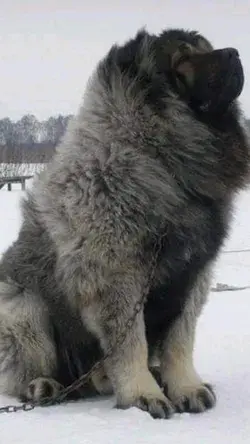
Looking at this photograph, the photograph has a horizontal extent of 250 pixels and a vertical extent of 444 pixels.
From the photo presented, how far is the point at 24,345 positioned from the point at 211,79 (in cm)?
160

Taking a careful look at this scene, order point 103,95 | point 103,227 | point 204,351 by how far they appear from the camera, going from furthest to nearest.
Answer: point 204,351 → point 103,95 → point 103,227

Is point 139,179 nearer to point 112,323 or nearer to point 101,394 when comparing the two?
point 112,323

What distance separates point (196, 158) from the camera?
129 inches

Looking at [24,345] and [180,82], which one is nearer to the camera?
[180,82]

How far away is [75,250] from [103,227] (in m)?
0.18

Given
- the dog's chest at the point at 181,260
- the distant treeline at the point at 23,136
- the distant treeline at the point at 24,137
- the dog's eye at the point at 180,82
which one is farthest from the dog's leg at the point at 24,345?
the distant treeline at the point at 23,136

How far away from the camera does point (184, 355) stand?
11.2ft

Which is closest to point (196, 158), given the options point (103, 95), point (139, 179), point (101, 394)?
point (139, 179)

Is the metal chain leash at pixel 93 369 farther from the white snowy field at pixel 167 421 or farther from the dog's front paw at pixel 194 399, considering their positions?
the dog's front paw at pixel 194 399

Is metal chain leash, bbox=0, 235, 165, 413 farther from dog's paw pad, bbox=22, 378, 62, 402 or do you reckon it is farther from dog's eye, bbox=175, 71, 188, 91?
dog's eye, bbox=175, 71, 188, 91

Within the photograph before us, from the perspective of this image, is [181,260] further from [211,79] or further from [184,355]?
[211,79]

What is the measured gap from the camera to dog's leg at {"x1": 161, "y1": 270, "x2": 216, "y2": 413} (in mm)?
3289

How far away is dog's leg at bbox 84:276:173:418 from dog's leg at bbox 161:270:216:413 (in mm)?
186

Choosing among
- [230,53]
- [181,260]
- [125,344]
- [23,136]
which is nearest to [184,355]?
[125,344]
